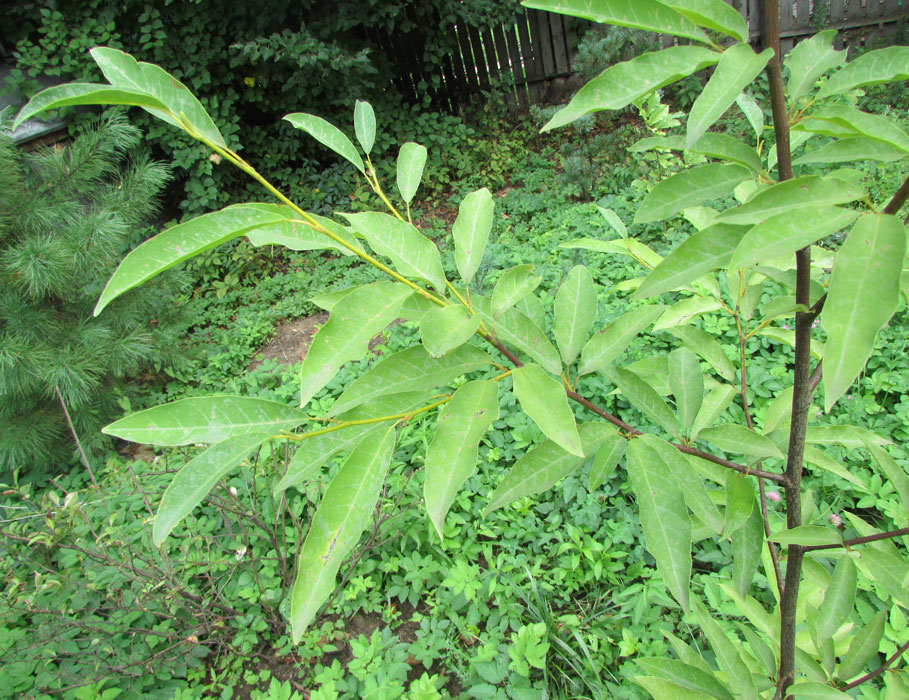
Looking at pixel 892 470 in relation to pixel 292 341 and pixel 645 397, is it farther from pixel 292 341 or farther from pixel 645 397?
pixel 292 341

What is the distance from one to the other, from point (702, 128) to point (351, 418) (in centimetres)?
49

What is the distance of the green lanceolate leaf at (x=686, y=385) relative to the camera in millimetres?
847

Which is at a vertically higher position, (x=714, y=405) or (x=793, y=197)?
(x=793, y=197)

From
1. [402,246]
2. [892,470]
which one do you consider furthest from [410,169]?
[892,470]

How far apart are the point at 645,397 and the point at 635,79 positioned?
455 mm

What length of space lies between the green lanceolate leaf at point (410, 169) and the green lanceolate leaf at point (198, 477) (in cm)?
45

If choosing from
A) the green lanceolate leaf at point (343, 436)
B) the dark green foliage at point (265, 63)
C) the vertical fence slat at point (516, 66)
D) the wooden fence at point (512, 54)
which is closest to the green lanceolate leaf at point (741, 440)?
the green lanceolate leaf at point (343, 436)

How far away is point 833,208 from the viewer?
0.47 metres

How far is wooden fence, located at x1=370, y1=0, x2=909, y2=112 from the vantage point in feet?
19.1

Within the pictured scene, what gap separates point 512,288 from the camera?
0.70 metres

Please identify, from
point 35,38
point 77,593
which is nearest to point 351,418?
point 77,593

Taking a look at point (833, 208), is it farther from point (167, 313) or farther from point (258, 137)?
point (258, 137)

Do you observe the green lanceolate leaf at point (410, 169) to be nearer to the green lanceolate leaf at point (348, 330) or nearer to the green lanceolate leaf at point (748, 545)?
the green lanceolate leaf at point (348, 330)

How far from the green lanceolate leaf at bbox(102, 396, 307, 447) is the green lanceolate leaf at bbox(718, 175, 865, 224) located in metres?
0.52
